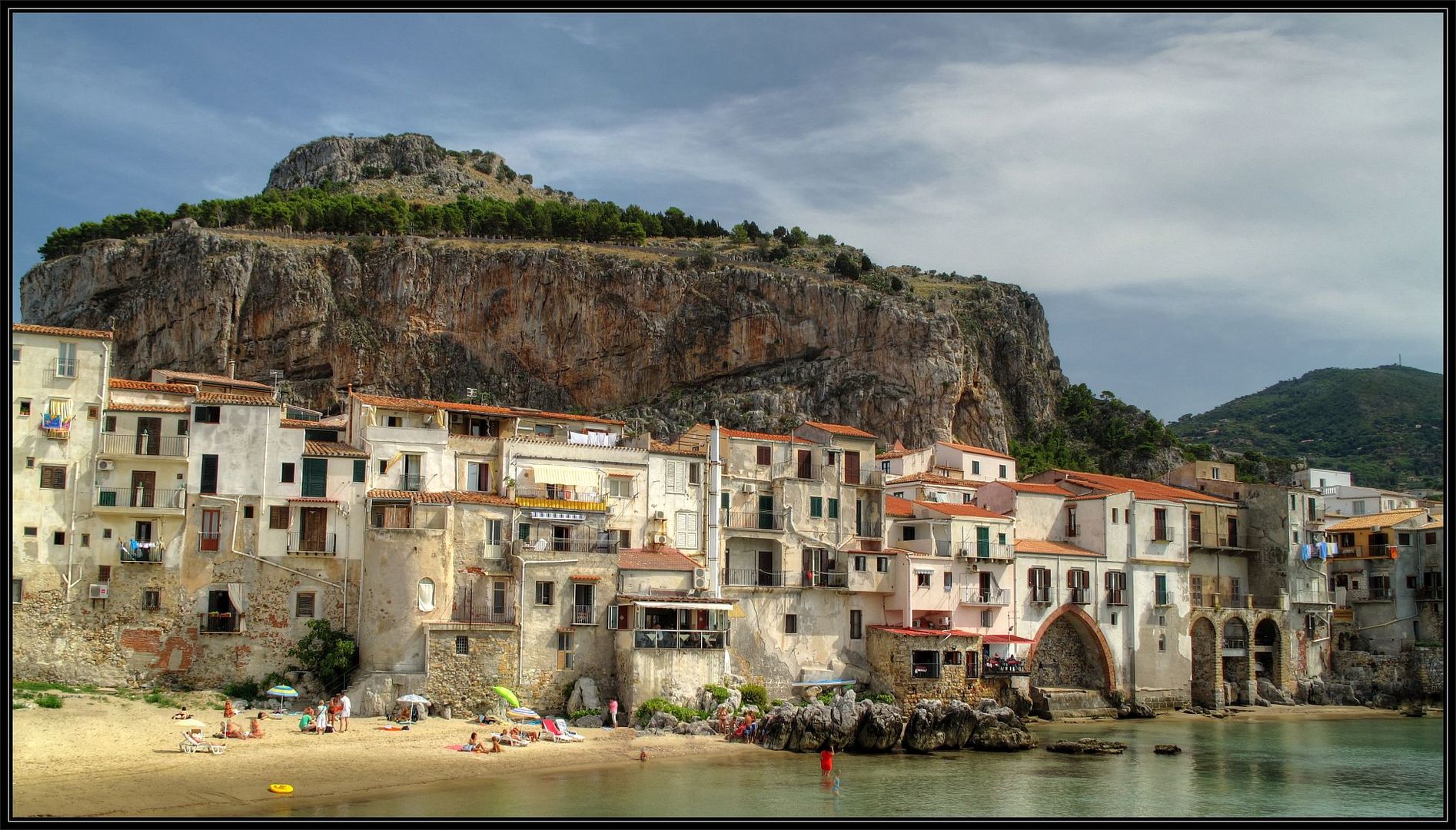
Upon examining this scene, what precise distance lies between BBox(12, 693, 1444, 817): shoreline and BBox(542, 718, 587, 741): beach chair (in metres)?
0.35

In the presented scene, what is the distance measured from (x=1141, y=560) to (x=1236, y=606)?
29.7 feet

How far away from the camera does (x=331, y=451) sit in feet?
161

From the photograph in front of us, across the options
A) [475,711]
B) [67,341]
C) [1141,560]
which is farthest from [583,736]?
[1141,560]

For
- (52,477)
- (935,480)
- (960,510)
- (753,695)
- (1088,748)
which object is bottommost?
(1088,748)

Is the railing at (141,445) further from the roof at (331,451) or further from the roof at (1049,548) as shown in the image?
the roof at (1049,548)

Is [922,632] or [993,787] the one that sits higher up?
[922,632]

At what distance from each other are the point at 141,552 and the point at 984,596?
1418 inches

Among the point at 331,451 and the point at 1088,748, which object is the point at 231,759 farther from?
the point at 1088,748

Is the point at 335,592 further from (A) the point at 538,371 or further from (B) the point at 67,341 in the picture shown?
(A) the point at 538,371

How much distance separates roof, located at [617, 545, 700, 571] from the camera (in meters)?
51.1

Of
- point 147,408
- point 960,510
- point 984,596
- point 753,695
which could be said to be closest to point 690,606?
point 753,695

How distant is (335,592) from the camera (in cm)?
4794

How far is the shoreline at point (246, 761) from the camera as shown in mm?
34200

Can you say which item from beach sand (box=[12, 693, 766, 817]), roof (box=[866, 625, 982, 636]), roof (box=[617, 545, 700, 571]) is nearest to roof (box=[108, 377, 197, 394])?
beach sand (box=[12, 693, 766, 817])
